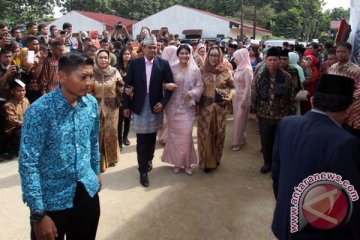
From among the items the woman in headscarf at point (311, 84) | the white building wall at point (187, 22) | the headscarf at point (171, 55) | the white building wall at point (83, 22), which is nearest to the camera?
the headscarf at point (171, 55)

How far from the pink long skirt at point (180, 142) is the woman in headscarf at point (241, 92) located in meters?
1.39

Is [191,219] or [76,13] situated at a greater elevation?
[76,13]

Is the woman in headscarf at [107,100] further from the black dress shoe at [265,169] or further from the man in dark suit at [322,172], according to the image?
the man in dark suit at [322,172]

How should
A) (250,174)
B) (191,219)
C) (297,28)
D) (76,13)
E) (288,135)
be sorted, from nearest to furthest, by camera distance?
(288,135) → (191,219) → (250,174) → (76,13) → (297,28)

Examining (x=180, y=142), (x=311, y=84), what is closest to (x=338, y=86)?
(x=180, y=142)

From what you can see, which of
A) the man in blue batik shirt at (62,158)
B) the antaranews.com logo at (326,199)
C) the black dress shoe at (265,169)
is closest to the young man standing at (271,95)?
the black dress shoe at (265,169)

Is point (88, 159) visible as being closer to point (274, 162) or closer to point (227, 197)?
point (274, 162)

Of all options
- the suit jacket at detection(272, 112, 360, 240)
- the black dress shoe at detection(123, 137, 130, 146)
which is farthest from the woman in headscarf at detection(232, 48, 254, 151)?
the suit jacket at detection(272, 112, 360, 240)

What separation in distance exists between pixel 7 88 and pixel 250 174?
12.9 ft

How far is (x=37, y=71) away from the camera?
5.74 metres

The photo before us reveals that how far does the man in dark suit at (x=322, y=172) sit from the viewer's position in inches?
71.9

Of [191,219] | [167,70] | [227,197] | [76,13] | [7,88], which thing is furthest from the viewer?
[76,13]

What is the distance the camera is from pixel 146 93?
441 centimetres

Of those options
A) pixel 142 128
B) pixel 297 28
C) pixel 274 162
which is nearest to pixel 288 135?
pixel 274 162
